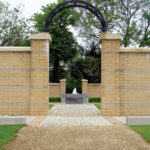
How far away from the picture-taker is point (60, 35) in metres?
31.0

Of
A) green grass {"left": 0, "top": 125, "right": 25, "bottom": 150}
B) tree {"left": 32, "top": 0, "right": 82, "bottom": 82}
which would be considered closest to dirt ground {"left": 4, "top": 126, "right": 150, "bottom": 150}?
green grass {"left": 0, "top": 125, "right": 25, "bottom": 150}

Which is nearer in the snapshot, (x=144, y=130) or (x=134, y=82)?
(x=144, y=130)

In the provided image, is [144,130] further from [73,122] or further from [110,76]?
[110,76]

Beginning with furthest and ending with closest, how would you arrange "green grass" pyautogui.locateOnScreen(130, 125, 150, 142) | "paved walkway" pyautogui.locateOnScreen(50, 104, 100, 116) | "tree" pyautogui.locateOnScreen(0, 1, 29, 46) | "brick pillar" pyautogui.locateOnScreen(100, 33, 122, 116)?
"tree" pyautogui.locateOnScreen(0, 1, 29, 46) → "paved walkway" pyautogui.locateOnScreen(50, 104, 100, 116) → "brick pillar" pyautogui.locateOnScreen(100, 33, 122, 116) → "green grass" pyautogui.locateOnScreen(130, 125, 150, 142)

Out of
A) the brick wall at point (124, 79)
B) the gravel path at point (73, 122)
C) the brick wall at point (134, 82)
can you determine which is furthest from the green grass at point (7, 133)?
the brick wall at point (134, 82)

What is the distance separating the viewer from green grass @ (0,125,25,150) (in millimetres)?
5505

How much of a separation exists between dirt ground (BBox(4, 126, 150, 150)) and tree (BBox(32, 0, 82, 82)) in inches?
942

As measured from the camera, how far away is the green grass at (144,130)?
239 inches

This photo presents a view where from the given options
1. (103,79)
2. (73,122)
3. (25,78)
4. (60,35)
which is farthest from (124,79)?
(60,35)

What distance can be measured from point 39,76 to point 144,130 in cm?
576

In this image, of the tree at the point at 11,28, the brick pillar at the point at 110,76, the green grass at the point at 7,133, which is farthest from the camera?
the tree at the point at 11,28

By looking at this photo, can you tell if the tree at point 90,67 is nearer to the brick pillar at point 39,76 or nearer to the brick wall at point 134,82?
the brick wall at point 134,82

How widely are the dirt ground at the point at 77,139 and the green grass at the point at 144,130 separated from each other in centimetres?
16

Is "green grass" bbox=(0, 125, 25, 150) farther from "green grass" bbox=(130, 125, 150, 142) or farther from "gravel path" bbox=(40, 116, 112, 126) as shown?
"green grass" bbox=(130, 125, 150, 142)
